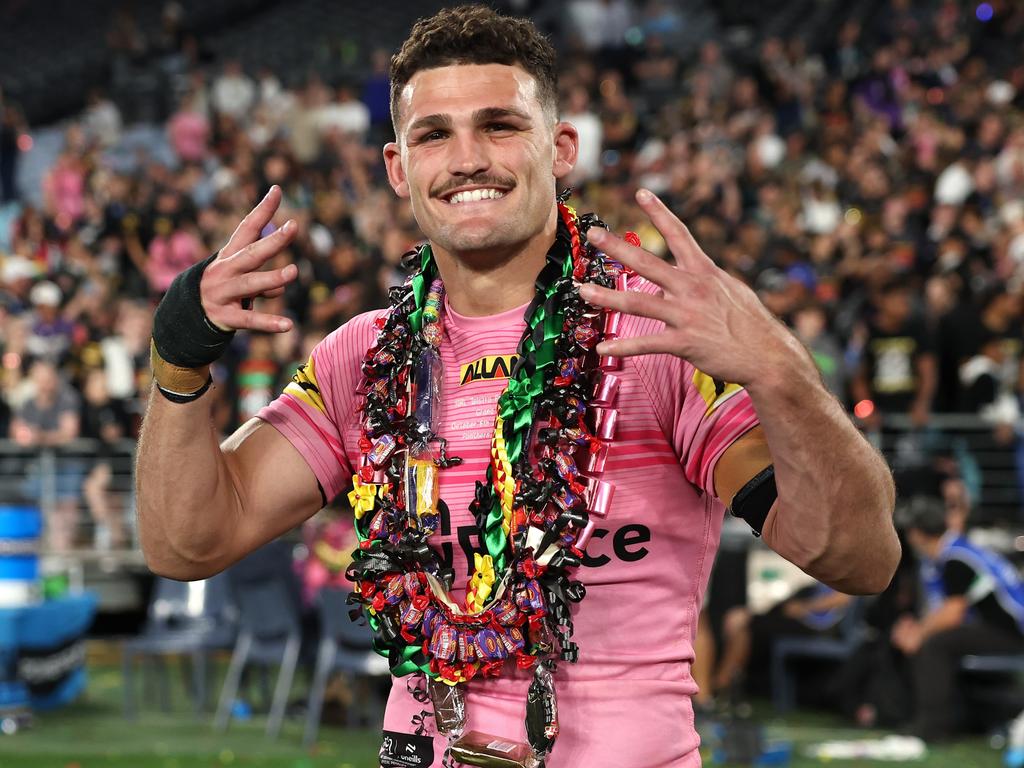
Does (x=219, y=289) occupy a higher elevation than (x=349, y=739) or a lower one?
higher

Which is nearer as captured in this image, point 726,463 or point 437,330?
point 726,463

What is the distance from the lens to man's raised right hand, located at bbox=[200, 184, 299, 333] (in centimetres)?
292

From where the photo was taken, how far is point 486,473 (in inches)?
125

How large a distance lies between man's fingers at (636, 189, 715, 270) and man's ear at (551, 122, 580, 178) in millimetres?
736

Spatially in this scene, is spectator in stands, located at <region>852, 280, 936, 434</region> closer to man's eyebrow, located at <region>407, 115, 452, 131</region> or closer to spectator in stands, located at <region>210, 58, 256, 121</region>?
man's eyebrow, located at <region>407, 115, 452, 131</region>

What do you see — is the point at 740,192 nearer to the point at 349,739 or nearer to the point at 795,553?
the point at 349,739

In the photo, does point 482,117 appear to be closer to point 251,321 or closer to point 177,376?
point 251,321

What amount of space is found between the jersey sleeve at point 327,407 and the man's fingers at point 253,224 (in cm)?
46

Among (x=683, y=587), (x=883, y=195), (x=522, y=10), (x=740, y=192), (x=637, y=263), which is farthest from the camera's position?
(x=522, y=10)

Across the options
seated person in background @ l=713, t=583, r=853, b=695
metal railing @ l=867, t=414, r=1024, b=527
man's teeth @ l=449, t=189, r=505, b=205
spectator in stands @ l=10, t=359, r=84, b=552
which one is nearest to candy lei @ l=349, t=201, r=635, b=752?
man's teeth @ l=449, t=189, r=505, b=205

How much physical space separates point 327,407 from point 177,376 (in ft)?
1.54

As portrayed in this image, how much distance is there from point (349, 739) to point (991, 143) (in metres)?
8.91

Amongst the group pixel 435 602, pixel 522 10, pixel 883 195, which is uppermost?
pixel 522 10

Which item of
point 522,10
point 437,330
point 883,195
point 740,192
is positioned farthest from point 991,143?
point 437,330
